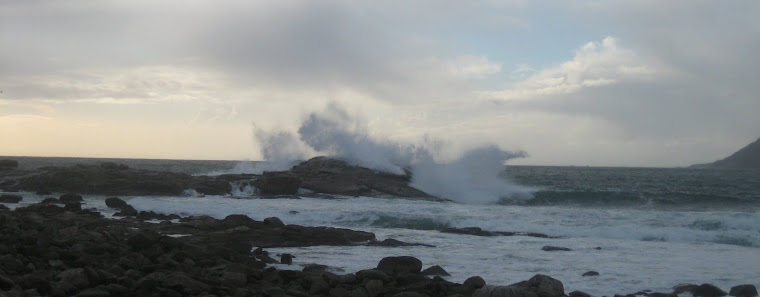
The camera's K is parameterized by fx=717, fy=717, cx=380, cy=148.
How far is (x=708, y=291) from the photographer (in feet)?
38.3

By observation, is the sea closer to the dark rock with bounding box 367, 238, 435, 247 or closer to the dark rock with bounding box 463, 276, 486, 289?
the dark rock with bounding box 367, 238, 435, 247

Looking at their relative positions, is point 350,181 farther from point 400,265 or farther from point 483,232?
point 400,265

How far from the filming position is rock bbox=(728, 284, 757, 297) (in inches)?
457

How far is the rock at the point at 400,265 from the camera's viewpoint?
12273mm

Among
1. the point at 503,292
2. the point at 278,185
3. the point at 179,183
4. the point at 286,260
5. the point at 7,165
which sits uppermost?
the point at 7,165

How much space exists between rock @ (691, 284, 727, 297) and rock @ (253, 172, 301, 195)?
71.0 feet

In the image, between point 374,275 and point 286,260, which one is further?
point 286,260

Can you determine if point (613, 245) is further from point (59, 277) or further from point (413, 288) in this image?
point (59, 277)

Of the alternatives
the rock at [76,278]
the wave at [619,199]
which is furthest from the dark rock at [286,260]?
the wave at [619,199]

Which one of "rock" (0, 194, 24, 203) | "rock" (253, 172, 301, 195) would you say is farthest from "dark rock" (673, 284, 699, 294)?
"rock" (0, 194, 24, 203)

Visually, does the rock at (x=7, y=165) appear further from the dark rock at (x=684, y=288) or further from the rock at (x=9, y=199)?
the dark rock at (x=684, y=288)

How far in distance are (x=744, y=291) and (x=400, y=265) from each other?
562 centimetres

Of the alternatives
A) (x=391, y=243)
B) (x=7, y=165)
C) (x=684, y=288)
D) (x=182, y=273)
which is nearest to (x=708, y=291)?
(x=684, y=288)

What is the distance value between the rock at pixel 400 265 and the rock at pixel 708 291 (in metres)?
4.57
